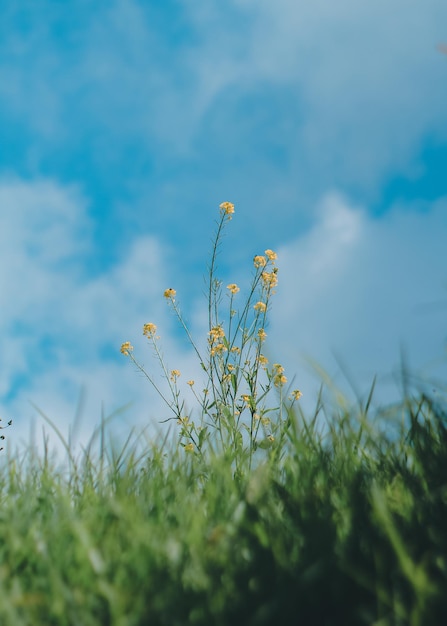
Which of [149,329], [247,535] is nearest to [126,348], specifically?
[149,329]

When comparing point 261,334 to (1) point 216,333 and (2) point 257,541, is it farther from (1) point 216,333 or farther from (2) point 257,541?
(2) point 257,541

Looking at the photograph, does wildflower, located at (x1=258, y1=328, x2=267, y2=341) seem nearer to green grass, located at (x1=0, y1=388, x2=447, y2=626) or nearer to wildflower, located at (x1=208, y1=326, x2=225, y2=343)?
wildflower, located at (x1=208, y1=326, x2=225, y2=343)

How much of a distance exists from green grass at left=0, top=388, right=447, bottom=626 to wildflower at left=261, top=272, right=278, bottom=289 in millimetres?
3031

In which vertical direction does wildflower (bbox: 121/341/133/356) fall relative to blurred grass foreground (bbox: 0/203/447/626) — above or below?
above

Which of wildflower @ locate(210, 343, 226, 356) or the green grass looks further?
wildflower @ locate(210, 343, 226, 356)

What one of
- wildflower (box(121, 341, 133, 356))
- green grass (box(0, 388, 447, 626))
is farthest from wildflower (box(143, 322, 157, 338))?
green grass (box(0, 388, 447, 626))

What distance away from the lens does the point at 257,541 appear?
1672 millimetres

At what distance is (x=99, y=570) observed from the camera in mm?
1587

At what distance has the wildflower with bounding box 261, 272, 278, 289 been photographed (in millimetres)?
5363

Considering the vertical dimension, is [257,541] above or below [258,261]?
below

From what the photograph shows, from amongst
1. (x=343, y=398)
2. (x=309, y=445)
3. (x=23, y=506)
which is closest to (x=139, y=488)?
(x=23, y=506)

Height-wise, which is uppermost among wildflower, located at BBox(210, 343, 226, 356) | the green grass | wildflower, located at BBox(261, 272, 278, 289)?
wildflower, located at BBox(261, 272, 278, 289)

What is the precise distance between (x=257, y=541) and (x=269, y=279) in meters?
3.80

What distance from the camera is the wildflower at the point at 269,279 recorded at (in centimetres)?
536
